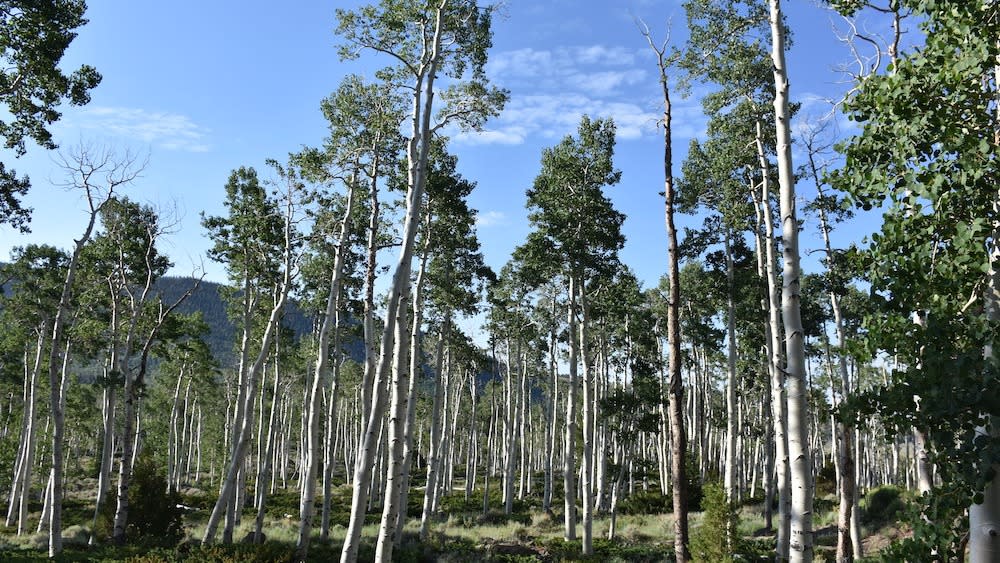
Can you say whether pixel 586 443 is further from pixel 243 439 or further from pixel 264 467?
pixel 264 467

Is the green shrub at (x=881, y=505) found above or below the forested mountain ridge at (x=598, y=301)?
below

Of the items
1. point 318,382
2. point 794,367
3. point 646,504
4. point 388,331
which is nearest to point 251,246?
point 318,382

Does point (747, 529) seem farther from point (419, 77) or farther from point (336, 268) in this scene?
point (419, 77)

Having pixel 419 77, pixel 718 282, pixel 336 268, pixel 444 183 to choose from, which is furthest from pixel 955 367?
pixel 718 282

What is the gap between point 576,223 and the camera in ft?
63.5

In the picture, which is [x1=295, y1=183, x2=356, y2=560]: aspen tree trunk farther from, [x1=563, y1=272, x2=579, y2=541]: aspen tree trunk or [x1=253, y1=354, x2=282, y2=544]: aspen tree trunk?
[x1=563, y1=272, x2=579, y2=541]: aspen tree trunk

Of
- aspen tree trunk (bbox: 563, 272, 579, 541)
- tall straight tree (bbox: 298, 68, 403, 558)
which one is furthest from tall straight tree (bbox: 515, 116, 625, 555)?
tall straight tree (bbox: 298, 68, 403, 558)

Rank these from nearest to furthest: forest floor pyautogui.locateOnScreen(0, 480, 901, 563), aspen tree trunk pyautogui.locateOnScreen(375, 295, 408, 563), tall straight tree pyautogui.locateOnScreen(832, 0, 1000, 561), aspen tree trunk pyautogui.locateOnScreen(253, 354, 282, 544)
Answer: tall straight tree pyautogui.locateOnScreen(832, 0, 1000, 561)
aspen tree trunk pyautogui.locateOnScreen(375, 295, 408, 563)
forest floor pyautogui.locateOnScreen(0, 480, 901, 563)
aspen tree trunk pyautogui.locateOnScreen(253, 354, 282, 544)

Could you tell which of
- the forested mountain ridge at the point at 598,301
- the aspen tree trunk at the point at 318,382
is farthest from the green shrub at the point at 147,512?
the aspen tree trunk at the point at 318,382

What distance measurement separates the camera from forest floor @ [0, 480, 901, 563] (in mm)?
14680

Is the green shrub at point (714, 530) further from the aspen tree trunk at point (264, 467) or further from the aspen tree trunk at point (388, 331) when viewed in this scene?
the aspen tree trunk at point (264, 467)

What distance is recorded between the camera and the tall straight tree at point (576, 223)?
749 inches

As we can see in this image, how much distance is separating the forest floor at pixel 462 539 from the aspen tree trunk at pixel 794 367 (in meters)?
9.77

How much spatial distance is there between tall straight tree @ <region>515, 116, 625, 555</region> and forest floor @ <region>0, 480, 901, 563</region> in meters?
2.67
